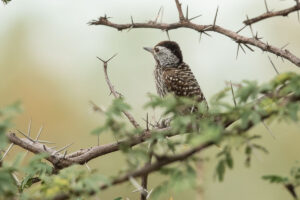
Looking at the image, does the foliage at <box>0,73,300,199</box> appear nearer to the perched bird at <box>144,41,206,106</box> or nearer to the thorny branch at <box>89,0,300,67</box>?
the thorny branch at <box>89,0,300,67</box>

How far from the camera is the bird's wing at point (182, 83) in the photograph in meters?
6.67

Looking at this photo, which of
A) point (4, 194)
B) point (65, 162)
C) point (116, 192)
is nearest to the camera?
point (4, 194)

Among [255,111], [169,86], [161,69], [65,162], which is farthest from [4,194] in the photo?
[161,69]

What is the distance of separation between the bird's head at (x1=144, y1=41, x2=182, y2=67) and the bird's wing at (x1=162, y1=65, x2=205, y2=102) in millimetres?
292

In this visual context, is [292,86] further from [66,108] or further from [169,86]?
[66,108]

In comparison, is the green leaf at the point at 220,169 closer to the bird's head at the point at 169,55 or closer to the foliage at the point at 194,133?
the foliage at the point at 194,133

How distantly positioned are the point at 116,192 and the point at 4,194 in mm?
7025

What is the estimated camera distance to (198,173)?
2.45 metres

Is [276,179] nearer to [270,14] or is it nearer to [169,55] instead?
[270,14]

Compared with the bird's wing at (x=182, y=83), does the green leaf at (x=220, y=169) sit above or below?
below

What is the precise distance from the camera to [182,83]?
22.1 ft

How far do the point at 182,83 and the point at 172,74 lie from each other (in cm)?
25

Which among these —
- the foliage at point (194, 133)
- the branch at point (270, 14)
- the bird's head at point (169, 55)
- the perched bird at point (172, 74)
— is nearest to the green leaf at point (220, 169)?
the foliage at point (194, 133)

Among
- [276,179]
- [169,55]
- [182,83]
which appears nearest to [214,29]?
[276,179]
